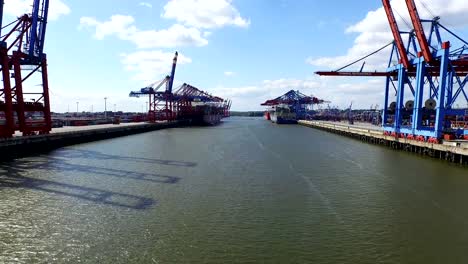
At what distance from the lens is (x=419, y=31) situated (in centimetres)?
3984

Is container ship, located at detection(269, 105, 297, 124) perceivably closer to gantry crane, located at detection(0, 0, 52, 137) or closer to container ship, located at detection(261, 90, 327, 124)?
container ship, located at detection(261, 90, 327, 124)

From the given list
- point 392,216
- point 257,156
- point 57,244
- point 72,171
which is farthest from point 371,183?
point 72,171

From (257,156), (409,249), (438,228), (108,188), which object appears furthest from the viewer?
(257,156)

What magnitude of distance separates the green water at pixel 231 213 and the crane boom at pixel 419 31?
13226 millimetres

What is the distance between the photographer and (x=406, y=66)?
148ft

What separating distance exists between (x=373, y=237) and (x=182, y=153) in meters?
29.4

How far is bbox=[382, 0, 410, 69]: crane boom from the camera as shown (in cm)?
4522

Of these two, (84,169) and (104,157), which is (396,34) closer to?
(104,157)

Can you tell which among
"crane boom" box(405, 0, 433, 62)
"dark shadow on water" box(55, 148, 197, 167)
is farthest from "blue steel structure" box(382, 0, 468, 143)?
"dark shadow on water" box(55, 148, 197, 167)

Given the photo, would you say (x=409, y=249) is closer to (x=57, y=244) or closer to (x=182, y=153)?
(x=57, y=244)

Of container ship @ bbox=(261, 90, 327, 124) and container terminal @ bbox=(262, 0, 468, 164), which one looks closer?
container terminal @ bbox=(262, 0, 468, 164)

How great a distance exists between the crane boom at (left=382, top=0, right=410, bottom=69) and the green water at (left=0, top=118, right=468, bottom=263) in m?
18.1

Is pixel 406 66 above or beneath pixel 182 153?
above

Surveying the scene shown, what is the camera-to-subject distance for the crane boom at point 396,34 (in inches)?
1780
